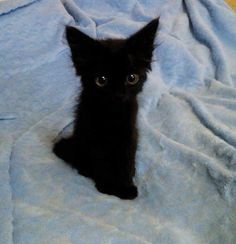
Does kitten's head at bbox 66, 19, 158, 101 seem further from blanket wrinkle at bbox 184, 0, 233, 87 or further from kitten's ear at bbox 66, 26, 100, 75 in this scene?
blanket wrinkle at bbox 184, 0, 233, 87

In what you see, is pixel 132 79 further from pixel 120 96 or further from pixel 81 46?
pixel 81 46

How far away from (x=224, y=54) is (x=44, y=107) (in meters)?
0.95

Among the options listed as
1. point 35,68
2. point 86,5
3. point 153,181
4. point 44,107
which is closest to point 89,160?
point 153,181

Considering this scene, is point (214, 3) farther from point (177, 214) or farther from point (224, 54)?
point (177, 214)

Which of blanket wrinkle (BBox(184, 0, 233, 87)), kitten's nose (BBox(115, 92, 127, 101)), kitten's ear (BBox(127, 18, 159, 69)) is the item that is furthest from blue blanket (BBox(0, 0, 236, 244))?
kitten's ear (BBox(127, 18, 159, 69))

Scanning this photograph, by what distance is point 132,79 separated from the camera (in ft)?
4.08

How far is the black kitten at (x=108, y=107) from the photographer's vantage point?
121cm

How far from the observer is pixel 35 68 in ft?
6.59

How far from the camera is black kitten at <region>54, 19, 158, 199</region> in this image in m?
1.21

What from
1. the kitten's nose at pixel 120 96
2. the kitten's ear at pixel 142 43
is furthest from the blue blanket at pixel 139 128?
the kitten's ear at pixel 142 43

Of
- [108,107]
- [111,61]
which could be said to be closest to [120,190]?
[108,107]

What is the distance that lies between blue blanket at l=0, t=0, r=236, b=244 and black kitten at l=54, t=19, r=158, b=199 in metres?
0.06

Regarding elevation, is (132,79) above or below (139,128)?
above

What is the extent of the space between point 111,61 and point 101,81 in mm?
65
